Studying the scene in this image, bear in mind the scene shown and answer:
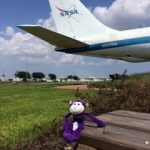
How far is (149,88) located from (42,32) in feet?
58.9

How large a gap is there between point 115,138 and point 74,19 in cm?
2439

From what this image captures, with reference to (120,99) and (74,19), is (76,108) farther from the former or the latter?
(74,19)

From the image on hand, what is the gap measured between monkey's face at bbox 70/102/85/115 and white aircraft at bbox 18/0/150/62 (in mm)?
18926

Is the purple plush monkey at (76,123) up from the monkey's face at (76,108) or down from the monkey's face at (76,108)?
down

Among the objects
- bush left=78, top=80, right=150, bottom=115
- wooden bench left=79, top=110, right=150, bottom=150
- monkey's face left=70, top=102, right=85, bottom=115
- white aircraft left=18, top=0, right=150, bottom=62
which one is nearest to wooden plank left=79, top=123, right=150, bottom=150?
wooden bench left=79, top=110, right=150, bottom=150

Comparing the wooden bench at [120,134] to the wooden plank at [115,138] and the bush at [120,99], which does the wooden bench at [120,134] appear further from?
the bush at [120,99]

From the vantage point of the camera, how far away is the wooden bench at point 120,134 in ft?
8.51

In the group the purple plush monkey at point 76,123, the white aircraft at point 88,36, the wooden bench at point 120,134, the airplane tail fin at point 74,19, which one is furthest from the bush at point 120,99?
the airplane tail fin at point 74,19

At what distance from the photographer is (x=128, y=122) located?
3.21 m

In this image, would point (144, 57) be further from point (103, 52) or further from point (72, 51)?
point (72, 51)

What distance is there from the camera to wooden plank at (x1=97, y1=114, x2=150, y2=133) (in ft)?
9.77

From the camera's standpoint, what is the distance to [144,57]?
2533cm

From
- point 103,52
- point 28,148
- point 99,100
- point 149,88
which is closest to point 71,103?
point 28,148

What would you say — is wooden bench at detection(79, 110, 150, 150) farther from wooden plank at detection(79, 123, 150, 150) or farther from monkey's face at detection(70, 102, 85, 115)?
monkey's face at detection(70, 102, 85, 115)
